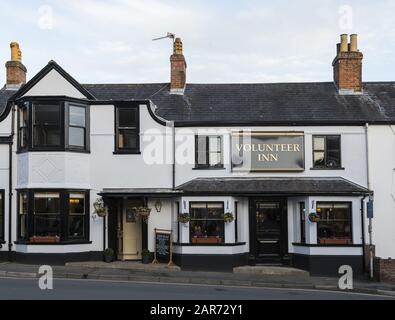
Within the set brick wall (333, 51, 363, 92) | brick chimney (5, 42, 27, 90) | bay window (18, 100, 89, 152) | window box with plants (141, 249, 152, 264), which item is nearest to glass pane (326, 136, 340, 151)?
brick wall (333, 51, 363, 92)

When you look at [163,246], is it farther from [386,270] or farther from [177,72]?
[386,270]

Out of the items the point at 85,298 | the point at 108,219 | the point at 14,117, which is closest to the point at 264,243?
the point at 108,219

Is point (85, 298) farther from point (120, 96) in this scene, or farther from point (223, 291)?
point (120, 96)

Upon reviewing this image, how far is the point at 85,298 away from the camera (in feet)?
42.4

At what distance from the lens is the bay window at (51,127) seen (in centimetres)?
2041

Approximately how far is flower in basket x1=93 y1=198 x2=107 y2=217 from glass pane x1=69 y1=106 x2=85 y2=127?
310cm

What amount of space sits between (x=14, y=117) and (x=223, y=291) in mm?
11638

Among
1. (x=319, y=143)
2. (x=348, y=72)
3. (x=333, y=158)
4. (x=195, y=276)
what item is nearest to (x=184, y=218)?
(x=195, y=276)

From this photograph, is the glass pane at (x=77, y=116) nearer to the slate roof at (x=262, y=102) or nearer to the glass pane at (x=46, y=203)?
the slate roof at (x=262, y=102)

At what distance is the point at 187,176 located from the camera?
21.1m

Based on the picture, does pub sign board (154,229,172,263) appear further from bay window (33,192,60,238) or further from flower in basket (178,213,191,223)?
bay window (33,192,60,238)

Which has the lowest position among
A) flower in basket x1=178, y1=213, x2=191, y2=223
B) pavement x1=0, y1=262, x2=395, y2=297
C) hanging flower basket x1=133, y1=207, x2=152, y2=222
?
pavement x1=0, y1=262, x2=395, y2=297

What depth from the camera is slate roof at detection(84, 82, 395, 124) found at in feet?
69.4

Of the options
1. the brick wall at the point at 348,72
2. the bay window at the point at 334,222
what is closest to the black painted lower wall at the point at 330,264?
the bay window at the point at 334,222
